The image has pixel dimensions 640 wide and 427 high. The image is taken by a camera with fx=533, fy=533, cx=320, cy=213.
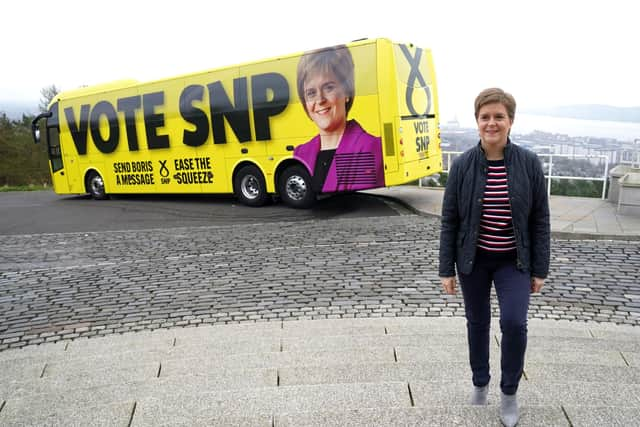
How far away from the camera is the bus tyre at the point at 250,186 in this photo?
39.9 ft

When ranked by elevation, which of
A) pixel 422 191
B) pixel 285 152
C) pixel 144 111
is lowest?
pixel 422 191

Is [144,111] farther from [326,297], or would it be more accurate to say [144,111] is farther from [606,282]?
[606,282]

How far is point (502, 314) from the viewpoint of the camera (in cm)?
275

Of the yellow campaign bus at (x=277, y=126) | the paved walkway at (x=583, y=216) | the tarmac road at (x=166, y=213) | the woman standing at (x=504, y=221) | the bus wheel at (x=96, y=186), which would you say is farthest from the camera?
the bus wheel at (x=96, y=186)

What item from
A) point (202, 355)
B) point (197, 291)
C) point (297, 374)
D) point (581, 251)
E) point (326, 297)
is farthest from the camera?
point (581, 251)

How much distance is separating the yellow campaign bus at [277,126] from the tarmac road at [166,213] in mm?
488

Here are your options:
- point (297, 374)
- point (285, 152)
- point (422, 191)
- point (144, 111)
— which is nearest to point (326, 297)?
point (297, 374)

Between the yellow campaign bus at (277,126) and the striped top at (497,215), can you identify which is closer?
the striped top at (497,215)

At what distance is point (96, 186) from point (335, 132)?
8879mm

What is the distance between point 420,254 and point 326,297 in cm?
215

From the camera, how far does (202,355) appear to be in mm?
3967

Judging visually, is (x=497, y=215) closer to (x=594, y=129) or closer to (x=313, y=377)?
(x=313, y=377)

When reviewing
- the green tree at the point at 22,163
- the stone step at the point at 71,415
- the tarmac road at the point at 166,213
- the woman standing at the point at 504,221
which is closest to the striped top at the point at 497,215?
the woman standing at the point at 504,221

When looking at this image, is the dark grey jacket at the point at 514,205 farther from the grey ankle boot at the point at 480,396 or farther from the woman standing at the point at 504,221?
the grey ankle boot at the point at 480,396
